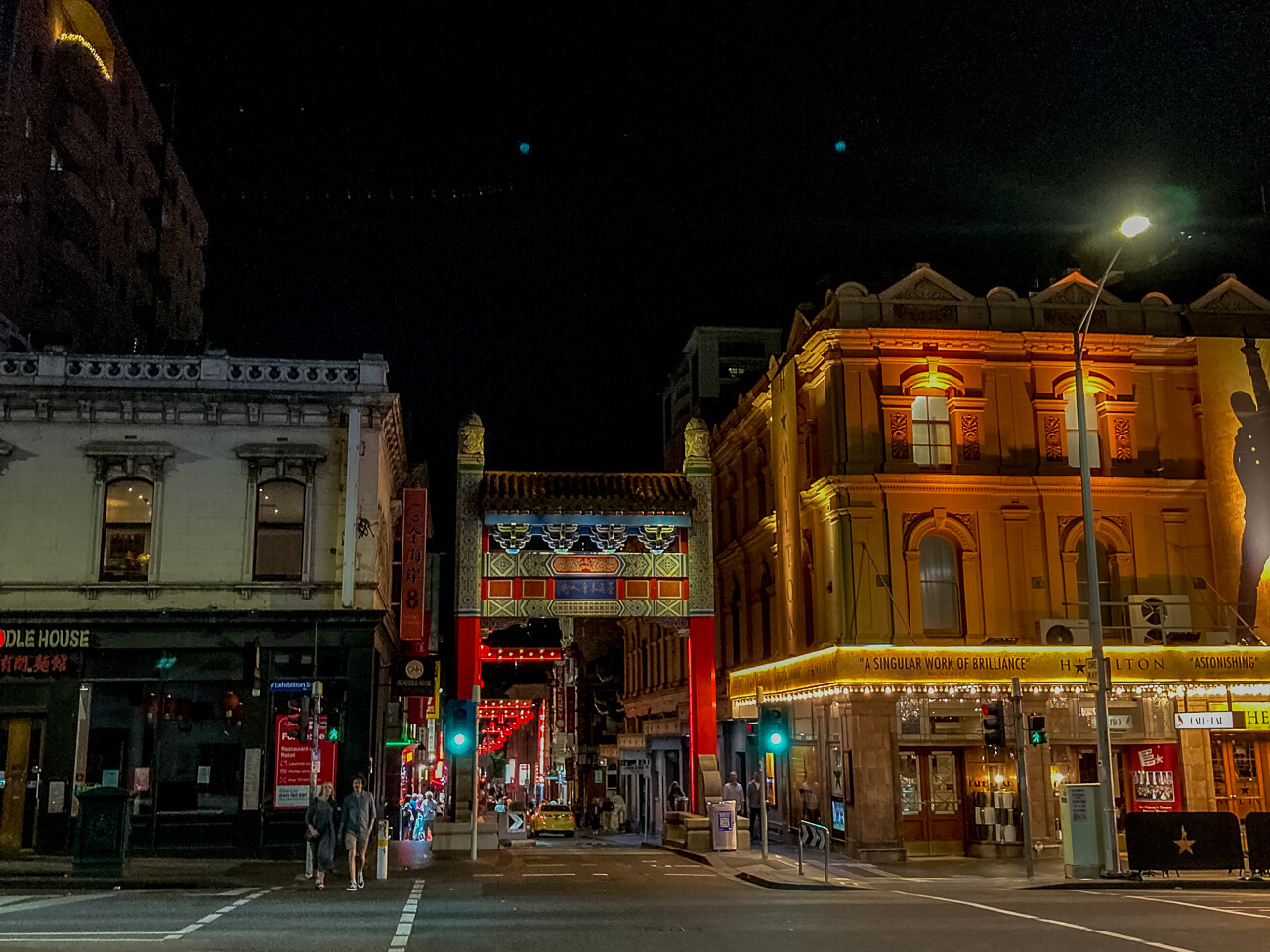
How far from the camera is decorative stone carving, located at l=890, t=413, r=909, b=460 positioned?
1179 inches

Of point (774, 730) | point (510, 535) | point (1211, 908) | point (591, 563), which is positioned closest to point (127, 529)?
point (510, 535)

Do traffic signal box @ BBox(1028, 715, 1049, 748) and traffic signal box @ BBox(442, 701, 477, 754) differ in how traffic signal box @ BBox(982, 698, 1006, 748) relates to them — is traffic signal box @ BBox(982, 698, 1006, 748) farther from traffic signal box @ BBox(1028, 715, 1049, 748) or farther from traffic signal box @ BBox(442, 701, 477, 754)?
traffic signal box @ BBox(442, 701, 477, 754)

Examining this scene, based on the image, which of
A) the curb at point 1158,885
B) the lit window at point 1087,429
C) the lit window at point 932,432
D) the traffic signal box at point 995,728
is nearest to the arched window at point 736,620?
the lit window at point 932,432

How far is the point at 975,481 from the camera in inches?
1174

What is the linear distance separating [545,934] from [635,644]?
41.3 metres

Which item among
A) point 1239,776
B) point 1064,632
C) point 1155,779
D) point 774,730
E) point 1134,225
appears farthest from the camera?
point 1239,776

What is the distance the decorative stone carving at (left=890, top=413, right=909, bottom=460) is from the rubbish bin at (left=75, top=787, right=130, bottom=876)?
740 inches

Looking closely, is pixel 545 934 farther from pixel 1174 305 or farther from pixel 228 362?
pixel 1174 305

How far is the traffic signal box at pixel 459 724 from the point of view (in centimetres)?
2794

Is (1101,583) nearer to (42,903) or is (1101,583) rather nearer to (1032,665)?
(1032,665)

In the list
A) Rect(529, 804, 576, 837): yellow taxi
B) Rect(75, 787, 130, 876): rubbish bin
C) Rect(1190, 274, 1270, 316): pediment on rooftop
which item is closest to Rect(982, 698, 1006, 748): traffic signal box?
Rect(1190, 274, 1270, 316): pediment on rooftop

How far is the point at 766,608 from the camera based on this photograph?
1459 inches

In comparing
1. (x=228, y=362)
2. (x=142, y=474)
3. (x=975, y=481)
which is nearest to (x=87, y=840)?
(x=142, y=474)

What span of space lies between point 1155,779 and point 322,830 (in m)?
20.1
